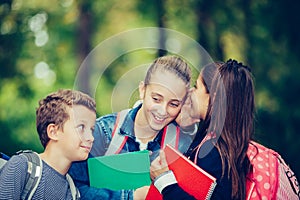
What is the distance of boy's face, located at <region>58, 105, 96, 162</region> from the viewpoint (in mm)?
3316

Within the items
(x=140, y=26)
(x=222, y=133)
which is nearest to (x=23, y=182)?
(x=222, y=133)

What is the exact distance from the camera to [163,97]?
133 inches

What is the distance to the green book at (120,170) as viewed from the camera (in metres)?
3.38

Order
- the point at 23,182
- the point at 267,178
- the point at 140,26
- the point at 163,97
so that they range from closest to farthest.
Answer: the point at 23,182 → the point at 267,178 → the point at 163,97 → the point at 140,26

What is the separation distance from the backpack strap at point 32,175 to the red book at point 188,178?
0.60 m

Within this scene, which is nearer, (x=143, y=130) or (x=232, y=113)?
(x=232, y=113)

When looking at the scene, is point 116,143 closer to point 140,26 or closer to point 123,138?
point 123,138

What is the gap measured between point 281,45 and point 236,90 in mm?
5133

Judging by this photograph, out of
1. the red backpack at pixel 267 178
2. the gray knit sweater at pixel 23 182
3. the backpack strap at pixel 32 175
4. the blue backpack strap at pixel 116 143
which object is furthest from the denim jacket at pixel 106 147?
the red backpack at pixel 267 178

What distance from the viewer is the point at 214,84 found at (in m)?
3.32

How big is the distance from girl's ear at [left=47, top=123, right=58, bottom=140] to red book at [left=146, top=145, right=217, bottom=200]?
0.58 meters

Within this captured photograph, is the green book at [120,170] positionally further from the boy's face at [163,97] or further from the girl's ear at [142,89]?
the girl's ear at [142,89]

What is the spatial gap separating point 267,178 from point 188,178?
407 millimetres

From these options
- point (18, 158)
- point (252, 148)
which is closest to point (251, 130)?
point (252, 148)
